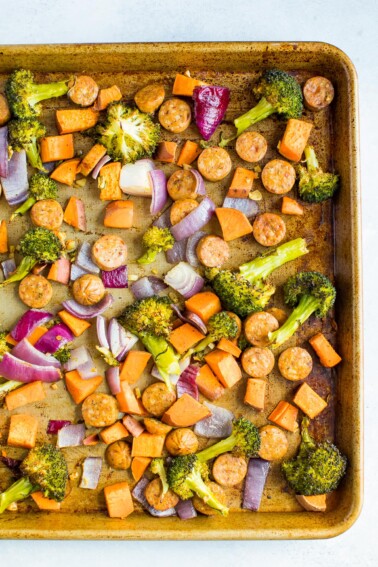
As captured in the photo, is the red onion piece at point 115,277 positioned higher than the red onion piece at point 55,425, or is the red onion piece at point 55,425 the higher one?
the red onion piece at point 115,277

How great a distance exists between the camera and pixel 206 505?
3.69 meters

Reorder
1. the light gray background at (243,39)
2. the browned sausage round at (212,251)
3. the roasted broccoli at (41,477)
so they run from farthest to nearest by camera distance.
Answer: the light gray background at (243,39), the browned sausage round at (212,251), the roasted broccoli at (41,477)

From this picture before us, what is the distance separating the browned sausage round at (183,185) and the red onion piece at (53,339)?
1.02m

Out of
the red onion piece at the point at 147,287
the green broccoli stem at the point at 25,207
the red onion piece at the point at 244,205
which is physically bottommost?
the red onion piece at the point at 147,287

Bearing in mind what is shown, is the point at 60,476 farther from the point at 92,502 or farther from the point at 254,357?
the point at 254,357

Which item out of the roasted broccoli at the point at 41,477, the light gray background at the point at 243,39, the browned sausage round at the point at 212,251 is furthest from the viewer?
the light gray background at the point at 243,39

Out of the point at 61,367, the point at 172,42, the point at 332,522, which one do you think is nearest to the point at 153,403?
the point at 61,367

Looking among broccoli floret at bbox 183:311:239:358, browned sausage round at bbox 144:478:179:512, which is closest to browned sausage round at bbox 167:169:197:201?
broccoli floret at bbox 183:311:239:358

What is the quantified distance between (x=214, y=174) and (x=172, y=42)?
78cm

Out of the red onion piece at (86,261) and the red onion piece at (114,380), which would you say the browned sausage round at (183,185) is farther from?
the red onion piece at (114,380)

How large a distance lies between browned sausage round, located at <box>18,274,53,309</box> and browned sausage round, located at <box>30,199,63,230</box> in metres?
0.31

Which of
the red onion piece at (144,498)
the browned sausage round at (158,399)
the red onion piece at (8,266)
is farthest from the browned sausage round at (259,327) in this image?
the red onion piece at (8,266)

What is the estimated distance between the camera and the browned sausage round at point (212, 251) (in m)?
3.70

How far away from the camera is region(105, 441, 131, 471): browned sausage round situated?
3703 millimetres
